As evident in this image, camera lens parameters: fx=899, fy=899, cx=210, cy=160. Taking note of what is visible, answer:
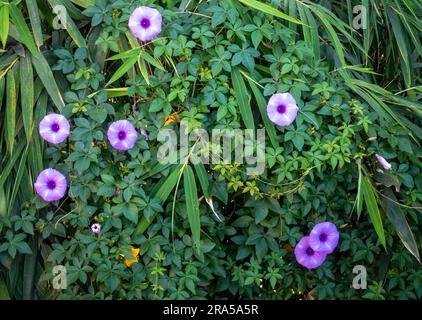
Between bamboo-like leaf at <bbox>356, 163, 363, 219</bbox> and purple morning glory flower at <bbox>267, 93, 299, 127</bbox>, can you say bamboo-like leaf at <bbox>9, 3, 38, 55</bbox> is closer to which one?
purple morning glory flower at <bbox>267, 93, 299, 127</bbox>

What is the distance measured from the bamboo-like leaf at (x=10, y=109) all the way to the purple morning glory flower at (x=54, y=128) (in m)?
0.10

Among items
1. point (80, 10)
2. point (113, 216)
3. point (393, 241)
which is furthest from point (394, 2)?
point (113, 216)

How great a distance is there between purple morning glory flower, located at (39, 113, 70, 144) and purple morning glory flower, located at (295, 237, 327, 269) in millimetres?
842

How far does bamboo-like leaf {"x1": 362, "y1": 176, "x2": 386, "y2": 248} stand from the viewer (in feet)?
9.55

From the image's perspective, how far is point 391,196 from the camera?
3057 millimetres

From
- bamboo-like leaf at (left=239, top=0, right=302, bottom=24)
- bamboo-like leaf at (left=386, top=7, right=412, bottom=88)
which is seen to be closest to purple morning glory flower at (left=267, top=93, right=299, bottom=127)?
bamboo-like leaf at (left=239, top=0, right=302, bottom=24)

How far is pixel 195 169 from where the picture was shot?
2916 millimetres

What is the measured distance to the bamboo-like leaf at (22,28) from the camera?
9.39ft

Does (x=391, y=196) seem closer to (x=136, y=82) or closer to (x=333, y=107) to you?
(x=333, y=107)

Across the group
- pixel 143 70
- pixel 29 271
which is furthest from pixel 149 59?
pixel 29 271

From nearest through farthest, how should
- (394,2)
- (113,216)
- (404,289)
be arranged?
1. (113,216)
2. (404,289)
3. (394,2)

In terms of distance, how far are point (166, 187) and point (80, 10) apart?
0.73m

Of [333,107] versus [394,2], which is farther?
[394,2]

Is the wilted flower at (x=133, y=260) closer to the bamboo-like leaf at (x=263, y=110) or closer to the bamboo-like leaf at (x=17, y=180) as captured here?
the bamboo-like leaf at (x=17, y=180)
